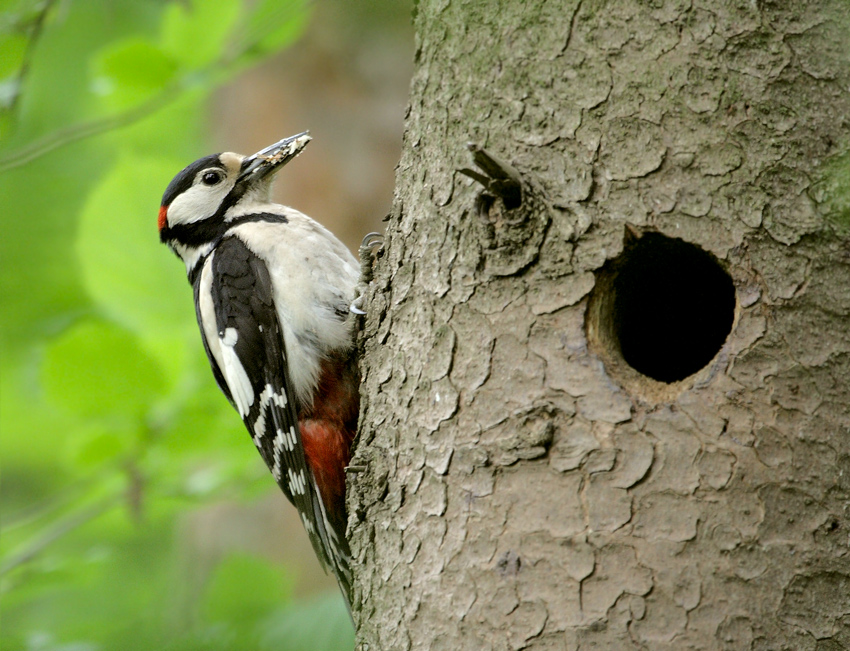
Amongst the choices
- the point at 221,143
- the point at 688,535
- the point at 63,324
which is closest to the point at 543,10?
the point at 688,535

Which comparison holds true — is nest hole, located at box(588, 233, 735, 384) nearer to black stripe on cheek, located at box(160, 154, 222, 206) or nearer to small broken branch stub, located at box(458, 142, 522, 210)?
small broken branch stub, located at box(458, 142, 522, 210)

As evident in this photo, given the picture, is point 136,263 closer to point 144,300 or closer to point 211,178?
point 144,300

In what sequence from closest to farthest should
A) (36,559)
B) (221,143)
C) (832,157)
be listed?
(832,157)
(36,559)
(221,143)

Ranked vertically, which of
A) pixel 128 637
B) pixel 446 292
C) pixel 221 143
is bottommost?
pixel 128 637

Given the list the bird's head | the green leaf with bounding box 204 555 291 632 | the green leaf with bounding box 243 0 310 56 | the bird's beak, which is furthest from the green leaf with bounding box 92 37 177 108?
the green leaf with bounding box 204 555 291 632

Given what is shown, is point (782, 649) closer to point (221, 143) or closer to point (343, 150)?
point (343, 150)

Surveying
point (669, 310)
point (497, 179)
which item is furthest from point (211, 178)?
point (497, 179)

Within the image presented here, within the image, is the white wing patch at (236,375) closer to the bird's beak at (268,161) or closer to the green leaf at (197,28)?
the bird's beak at (268,161)

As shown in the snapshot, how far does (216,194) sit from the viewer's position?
4.21 metres

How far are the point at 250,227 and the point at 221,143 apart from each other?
286cm

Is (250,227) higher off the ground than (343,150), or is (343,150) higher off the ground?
(343,150)

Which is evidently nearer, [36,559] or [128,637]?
[128,637]

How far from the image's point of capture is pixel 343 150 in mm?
5910

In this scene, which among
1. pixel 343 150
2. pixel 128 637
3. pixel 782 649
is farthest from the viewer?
pixel 343 150
